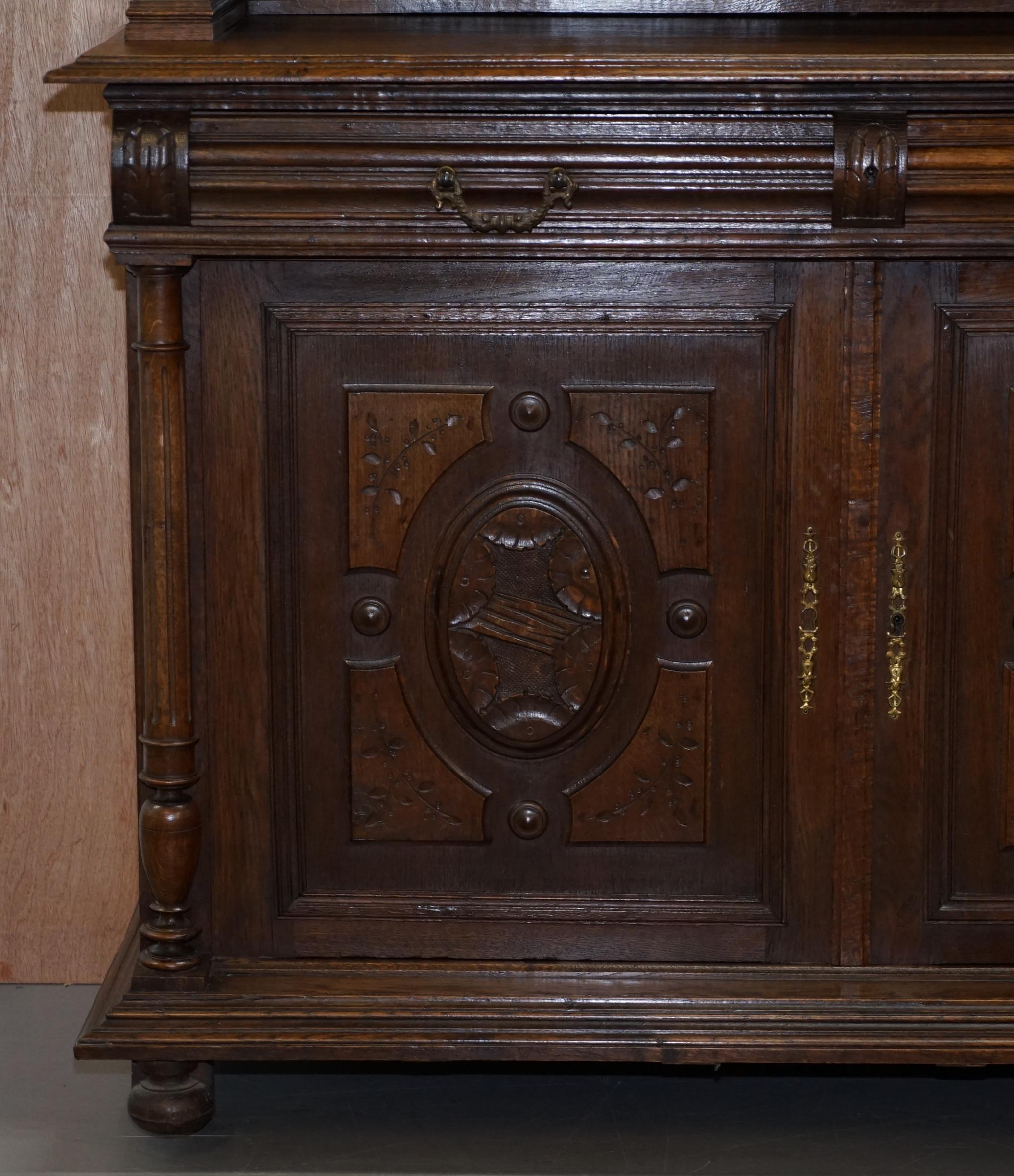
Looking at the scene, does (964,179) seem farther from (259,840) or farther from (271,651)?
(259,840)

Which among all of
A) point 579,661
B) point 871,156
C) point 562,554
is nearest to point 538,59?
point 871,156

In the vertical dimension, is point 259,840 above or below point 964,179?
below

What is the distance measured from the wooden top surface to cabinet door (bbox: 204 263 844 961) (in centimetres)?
25

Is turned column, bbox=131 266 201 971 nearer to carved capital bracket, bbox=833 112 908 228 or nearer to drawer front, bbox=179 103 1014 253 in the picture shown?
drawer front, bbox=179 103 1014 253

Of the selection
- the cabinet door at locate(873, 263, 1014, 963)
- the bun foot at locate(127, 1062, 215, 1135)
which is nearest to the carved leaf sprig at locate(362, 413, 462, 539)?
the cabinet door at locate(873, 263, 1014, 963)

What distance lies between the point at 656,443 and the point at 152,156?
0.72 m

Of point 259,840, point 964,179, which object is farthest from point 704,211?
point 259,840

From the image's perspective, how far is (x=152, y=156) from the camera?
6.79ft

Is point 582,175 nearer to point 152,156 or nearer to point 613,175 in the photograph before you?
point 613,175

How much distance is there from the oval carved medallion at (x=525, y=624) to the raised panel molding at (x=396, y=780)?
0.09 metres

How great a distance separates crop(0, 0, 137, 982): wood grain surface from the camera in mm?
2641

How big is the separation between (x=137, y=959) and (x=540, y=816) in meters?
0.60

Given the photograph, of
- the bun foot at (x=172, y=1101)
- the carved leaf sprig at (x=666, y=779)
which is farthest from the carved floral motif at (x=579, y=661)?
the bun foot at (x=172, y=1101)

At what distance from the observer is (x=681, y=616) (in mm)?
2250
